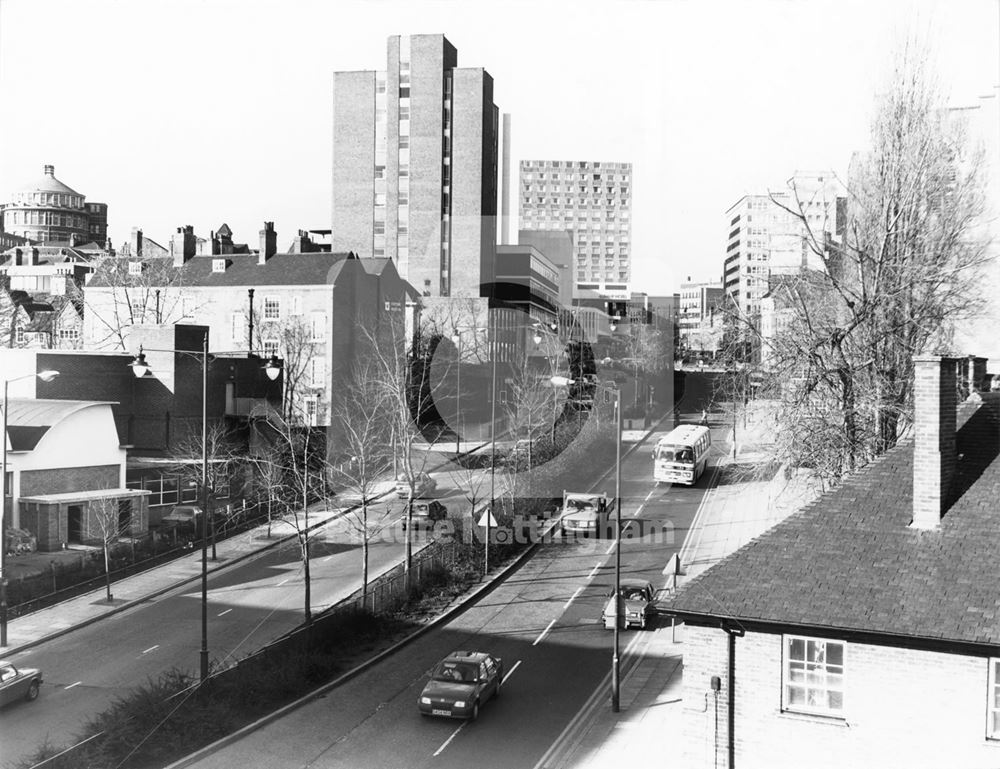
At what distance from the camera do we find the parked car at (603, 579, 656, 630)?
21.4 meters

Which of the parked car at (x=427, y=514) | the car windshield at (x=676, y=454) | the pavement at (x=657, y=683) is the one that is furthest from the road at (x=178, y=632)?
the car windshield at (x=676, y=454)

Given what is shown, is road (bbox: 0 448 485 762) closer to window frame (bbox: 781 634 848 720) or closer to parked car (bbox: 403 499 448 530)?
parked car (bbox: 403 499 448 530)

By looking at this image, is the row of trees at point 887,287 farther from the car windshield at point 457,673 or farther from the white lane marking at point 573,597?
the car windshield at point 457,673

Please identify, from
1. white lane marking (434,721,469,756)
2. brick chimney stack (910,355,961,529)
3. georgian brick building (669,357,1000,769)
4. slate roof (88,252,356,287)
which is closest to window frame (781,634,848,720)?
georgian brick building (669,357,1000,769)

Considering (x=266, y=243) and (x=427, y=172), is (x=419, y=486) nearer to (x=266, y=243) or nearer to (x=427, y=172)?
(x=266, y=243)

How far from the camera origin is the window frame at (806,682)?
10.5m

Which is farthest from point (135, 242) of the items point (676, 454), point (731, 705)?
point (731, 705)

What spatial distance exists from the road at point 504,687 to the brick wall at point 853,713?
15.3 ft

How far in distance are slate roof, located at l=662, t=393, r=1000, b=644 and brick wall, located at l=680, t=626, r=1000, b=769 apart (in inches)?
15.5

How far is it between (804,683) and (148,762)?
953cm

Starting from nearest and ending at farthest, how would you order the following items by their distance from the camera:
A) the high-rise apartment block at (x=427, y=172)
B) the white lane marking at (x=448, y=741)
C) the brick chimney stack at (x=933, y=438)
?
the brick chimney stack at (x=933, y=438) < the white lane marking at (x=448, y=741) < the high-rise apartment block at (x=427, y=172)

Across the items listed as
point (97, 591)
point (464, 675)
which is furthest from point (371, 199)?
point (464, 675)

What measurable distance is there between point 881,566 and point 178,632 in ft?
52.7

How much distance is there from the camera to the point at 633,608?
21.7 metres
